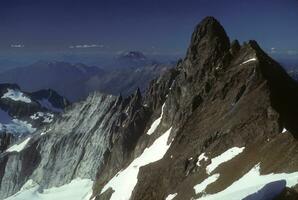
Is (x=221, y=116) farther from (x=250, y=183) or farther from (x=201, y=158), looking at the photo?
(x=250, y=183)

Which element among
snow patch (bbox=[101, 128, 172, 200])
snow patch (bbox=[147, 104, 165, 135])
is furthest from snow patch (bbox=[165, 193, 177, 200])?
snow patch (bbox=[147, 104, 165, 135])

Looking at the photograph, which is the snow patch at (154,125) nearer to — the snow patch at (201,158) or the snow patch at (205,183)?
the snow patch at (201,158)

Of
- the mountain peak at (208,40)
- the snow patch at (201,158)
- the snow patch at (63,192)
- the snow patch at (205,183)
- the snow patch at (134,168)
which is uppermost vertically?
the mountain peak at (208,40)

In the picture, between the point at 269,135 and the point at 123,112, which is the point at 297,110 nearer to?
the point at 269,135

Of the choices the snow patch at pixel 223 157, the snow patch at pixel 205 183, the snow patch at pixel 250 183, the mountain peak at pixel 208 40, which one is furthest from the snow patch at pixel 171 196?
the mountain peak at pixel 208 40

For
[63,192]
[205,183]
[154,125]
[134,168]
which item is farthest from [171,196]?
[63,192]

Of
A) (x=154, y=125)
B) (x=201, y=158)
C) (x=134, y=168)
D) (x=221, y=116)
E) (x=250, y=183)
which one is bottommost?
(x=134, y=168)
